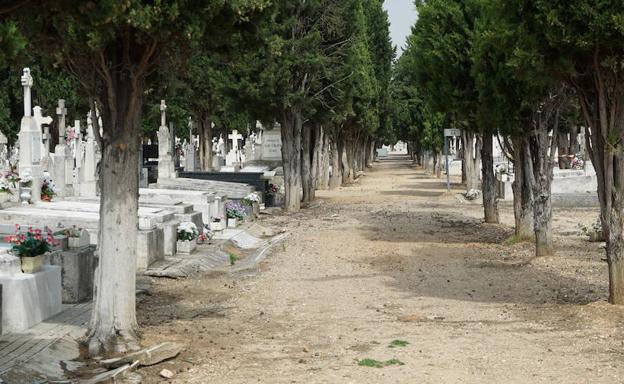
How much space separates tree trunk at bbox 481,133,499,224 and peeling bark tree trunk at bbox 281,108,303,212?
7239 mm

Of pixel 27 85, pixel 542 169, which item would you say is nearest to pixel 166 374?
pixel 542 169

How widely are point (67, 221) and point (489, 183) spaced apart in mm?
12859

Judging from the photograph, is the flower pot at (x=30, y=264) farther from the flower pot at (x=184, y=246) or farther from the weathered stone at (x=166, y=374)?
the flower pot at (x=184, y=246)

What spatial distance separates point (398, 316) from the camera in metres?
10.9

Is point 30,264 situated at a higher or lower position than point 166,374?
higher

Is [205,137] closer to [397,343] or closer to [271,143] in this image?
[271,143]

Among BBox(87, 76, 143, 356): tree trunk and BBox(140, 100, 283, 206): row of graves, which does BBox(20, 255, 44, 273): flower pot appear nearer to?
BBox(87, 76, 143, 356): tree trunk

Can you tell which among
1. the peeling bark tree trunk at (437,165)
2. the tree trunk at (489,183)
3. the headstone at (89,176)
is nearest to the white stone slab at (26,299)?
the headstone at (89,176)

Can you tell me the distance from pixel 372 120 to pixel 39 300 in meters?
40.8

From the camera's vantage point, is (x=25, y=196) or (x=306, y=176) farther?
(x=306, y=176)

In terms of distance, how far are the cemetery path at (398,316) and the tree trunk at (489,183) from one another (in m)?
3.90

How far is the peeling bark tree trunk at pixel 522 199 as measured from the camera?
62.5 feet

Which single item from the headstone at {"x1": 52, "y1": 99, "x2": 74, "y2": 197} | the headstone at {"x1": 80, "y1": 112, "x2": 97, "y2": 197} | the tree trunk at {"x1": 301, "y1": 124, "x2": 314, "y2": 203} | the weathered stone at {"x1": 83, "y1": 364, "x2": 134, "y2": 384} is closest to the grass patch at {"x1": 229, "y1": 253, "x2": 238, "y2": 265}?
the headstone at {"x1": 52, "y1": 99, "x2": 74, "y2": 197}

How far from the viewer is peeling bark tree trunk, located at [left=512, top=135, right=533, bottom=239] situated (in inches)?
750
